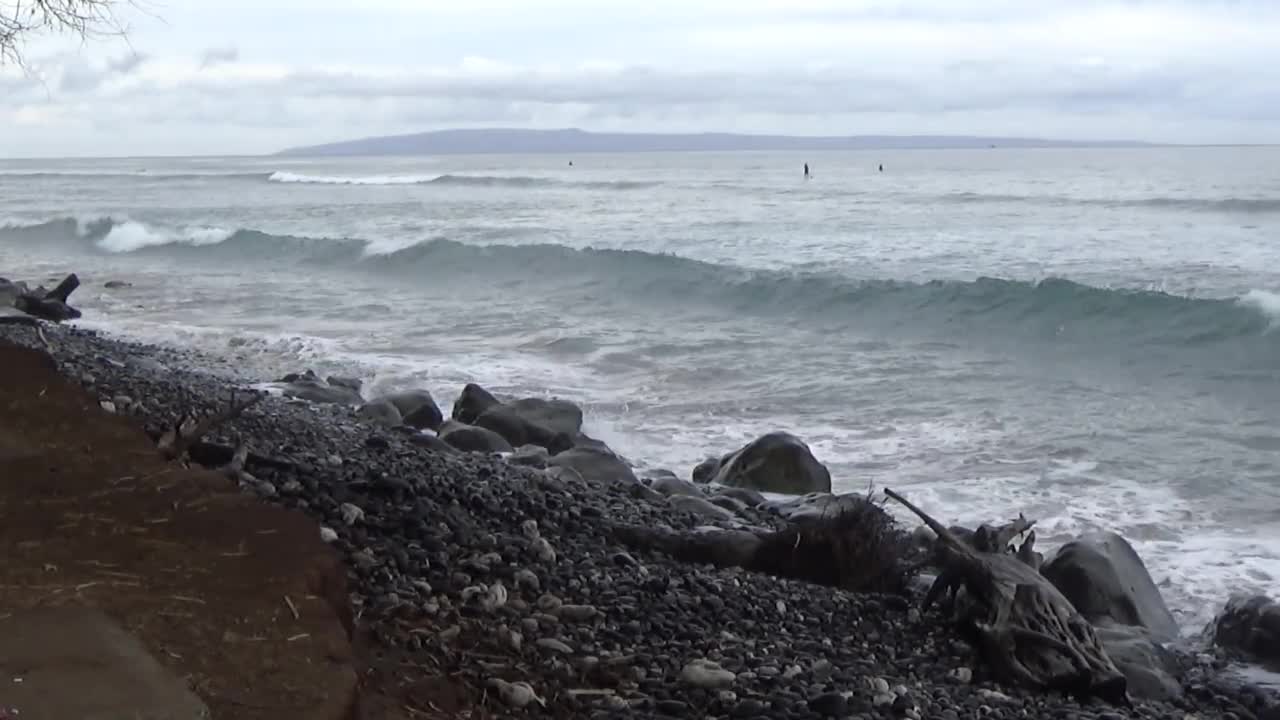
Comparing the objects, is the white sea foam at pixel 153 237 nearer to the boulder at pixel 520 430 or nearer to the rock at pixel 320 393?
the rock at pixel 320 393

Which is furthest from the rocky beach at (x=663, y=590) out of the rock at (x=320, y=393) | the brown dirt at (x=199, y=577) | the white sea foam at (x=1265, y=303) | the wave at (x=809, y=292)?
the white sea foam at (x=1265, y=303)

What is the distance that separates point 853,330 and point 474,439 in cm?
983

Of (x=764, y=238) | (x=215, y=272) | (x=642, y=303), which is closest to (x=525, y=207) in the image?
(x=764, y=238)

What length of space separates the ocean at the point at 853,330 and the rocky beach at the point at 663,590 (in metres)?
1.13

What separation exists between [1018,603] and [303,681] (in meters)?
3.66

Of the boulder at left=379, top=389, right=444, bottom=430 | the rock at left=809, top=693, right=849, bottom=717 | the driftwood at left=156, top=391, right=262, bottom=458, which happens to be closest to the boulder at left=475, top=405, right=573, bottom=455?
the boulder at left=379, top=389, right=444, bottom=430

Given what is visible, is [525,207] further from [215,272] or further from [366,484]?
[366,484]

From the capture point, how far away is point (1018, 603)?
5887mm

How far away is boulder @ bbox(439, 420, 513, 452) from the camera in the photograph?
10.2 m

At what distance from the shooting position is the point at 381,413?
10883 mm

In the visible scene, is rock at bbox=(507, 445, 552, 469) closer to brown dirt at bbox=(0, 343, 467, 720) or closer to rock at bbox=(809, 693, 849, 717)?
brown dirt at bbox=(0, 343, 467, 720)

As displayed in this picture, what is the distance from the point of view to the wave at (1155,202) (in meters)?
38.6

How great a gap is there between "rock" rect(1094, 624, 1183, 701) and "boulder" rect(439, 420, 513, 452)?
5204 millimetres

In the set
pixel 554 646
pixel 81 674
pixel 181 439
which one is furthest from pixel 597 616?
pixel 181 439
